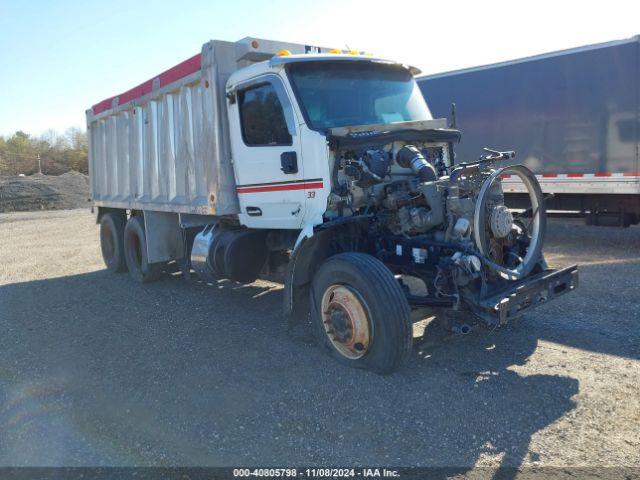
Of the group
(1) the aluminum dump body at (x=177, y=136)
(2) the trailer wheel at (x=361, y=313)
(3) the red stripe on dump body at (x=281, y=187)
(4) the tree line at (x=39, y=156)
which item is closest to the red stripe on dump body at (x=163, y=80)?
(1) the aluminum dump body at (x=177, y=136)

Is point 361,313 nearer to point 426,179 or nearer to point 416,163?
point 426,179

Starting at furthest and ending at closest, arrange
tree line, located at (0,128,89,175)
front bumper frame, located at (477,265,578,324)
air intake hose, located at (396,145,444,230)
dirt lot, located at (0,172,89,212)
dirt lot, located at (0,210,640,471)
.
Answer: tree line, located at (0,128,89,175) < dirt lot, located at (0,172,89,212) < air intake hose, located at (396,145,444,230) < front bumper frame, located at (477,265,578,324) < dirt lot, located at (0,210,640,471)

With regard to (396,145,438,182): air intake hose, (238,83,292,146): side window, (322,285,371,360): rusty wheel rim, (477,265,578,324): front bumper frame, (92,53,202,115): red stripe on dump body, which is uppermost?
(92,53,202,115): red stripe on dump body

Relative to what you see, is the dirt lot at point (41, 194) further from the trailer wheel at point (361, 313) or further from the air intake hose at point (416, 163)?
the trailer wheel at point (361, 313)

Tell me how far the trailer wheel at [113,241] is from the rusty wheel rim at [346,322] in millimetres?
5999

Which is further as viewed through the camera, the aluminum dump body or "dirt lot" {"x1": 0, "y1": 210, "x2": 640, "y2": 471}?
the aluminum dump body

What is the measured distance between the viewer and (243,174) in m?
6.40

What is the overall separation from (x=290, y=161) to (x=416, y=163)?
47.0 inches

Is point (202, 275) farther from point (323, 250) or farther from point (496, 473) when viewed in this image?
point (496, 473)

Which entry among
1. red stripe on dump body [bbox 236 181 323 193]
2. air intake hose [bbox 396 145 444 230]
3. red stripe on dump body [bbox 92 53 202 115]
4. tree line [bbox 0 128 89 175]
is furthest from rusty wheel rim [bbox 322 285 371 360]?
tree line [bbox 0 128 89 175]

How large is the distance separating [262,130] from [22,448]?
3616 mm

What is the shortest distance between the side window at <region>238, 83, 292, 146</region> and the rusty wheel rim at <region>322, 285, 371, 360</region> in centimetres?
167

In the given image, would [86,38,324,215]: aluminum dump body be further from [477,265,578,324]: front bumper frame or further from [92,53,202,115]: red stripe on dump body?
[477,265,578,324]: front bumper frame

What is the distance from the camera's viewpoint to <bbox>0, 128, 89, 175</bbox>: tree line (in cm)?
4844
